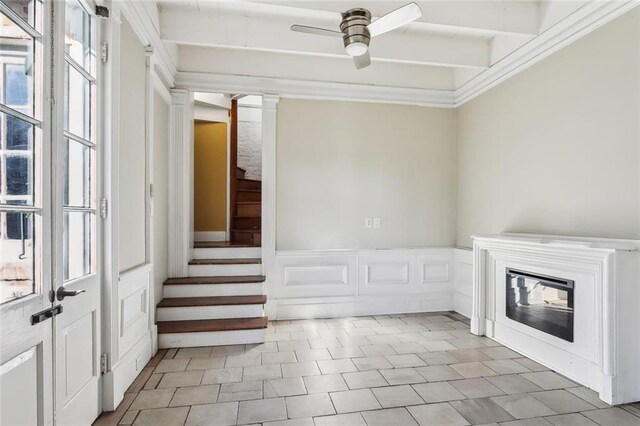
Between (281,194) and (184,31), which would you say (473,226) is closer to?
(281,194)

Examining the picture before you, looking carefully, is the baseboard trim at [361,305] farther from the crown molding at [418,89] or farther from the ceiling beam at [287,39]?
the ceiling beam at [287,39]

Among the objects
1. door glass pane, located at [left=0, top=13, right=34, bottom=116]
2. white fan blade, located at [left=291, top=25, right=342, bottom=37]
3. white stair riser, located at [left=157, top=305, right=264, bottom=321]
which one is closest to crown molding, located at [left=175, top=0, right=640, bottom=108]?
white fan blade, located at [left=291, top=25, right=342, bottom=37]

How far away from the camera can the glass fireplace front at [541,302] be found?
2.74m

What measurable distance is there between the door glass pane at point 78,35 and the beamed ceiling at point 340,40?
127cm

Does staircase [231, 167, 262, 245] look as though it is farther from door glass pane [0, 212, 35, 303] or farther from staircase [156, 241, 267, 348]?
door glass pane [0, 212, 35, 303]

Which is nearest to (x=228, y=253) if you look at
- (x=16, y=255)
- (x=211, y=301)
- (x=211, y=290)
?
(x=211, y=290)

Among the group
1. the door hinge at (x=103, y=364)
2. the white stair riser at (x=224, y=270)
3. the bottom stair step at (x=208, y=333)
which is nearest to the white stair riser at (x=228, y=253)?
the white stair riser at (x=224, y=270)

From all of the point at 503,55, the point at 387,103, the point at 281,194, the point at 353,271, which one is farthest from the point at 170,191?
the point at 503,55

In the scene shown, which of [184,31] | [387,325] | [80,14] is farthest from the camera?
[387,325]

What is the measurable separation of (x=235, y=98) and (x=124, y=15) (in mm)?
3232

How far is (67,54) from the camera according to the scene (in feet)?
6.01

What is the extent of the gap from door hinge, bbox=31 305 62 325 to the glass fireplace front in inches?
135

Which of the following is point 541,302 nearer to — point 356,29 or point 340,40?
point 356,29

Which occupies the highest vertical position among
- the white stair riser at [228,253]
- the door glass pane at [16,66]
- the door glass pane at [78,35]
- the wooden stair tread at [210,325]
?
the door glass pane at [78,35]
